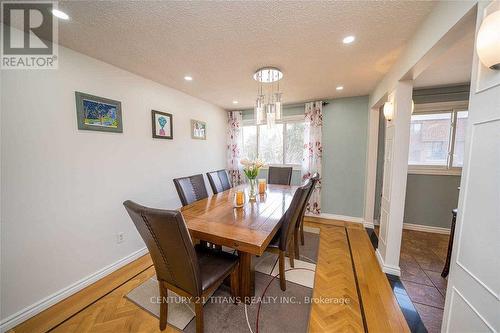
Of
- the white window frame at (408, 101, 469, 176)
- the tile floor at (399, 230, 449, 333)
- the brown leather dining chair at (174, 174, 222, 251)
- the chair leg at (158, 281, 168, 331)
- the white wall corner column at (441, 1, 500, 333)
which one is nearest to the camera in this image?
the white wall corner column at (441, 1, 500, 333)

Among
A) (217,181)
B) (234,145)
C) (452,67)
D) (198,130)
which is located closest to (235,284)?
(217,181)

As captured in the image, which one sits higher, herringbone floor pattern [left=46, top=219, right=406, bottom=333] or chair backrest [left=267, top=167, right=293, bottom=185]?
chair backrest [left=267, top=167, right=293, bottom=185]

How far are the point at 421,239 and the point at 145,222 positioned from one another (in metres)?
3.65

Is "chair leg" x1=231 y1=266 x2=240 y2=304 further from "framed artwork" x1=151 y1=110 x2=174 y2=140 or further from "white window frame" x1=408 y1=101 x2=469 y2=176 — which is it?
"white window frame" x1=408 y1=101 x2=469 y2=176

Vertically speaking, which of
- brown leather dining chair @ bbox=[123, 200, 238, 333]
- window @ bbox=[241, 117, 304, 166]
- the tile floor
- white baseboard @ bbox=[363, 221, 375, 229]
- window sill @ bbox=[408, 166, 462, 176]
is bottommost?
the tile floor

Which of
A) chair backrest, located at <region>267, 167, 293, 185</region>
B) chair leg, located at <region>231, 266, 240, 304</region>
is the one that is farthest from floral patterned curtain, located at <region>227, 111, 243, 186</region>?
chair leg, located at <region>231, 266, 240, 304</region>

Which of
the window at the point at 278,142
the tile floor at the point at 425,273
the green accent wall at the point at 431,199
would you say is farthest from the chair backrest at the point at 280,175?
the green accent wall at the point at 431,199

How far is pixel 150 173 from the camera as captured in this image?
97.5 inches

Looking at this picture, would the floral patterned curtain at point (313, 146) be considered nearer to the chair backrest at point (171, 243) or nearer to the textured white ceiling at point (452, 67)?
the textured white ceiling at point (452, 67)

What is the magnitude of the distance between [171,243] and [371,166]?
10.8ft

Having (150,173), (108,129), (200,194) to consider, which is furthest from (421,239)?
(108,129)

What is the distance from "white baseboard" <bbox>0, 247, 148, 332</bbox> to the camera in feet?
4.50

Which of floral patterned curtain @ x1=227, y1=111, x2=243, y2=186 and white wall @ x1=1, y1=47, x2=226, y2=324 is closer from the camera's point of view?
white wall @ x1=1, y1=47, x2=226, y2=324

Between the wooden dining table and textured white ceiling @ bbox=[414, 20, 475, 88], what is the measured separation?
1.91 metres
